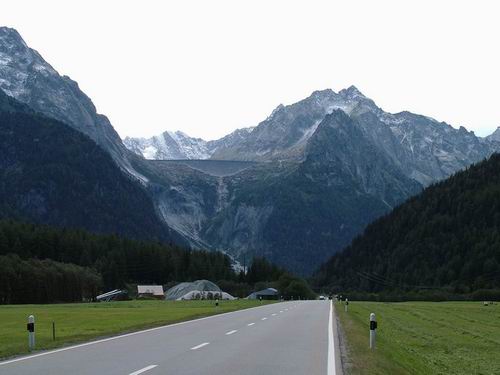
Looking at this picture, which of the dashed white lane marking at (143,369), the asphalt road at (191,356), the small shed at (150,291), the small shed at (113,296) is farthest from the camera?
the small shed at (150,291)

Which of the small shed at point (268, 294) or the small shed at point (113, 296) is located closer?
the small shed at point (113, 296)

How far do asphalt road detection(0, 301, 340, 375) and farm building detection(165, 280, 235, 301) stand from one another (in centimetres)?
13255

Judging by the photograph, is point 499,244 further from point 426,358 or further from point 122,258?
point 426,358

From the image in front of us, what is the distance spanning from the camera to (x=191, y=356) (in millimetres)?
21719

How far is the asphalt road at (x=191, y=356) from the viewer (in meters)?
18.5

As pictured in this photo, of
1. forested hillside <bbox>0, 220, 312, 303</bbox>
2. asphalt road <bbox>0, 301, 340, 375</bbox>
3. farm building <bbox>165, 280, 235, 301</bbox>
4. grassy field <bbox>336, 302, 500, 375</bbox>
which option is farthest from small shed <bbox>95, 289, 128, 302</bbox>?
asphalt road <bbox>0, 301, 340, 375</bbox>

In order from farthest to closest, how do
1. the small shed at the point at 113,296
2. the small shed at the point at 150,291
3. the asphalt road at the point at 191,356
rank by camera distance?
1. the small shed at the point at 150,291
2. the small shed at the point at 113,296
3. the asphalt road at the point at 191,356

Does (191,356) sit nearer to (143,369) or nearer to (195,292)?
(143,369)

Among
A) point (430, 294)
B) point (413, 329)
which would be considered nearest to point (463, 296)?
point (430, 294)

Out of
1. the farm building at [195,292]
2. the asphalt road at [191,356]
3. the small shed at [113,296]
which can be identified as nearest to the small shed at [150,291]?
the farm building at [195,292]

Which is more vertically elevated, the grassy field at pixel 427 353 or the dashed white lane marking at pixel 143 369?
the dashed white lane marking at pixel 143 369

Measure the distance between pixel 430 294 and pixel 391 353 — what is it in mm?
145800

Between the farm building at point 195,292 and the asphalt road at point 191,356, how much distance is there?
435ft

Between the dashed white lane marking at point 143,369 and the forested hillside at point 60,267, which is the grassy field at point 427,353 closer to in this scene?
the dashed white lane marking at point 143,369
